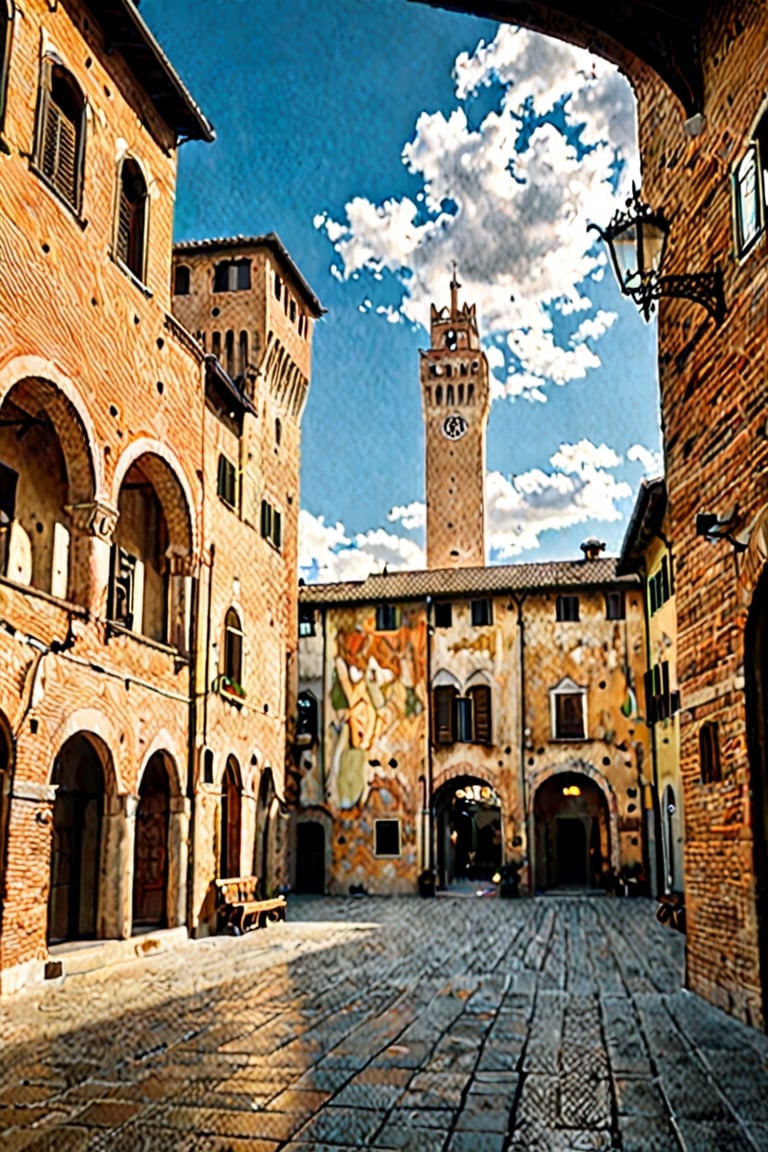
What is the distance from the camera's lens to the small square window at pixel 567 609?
3272 cm

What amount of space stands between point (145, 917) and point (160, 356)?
9.88 meters

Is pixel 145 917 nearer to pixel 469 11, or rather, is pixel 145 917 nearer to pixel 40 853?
pixel 40 853

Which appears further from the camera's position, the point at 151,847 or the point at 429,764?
the point at 429,764

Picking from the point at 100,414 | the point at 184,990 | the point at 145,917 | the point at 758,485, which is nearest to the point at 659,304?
the point at 758,485

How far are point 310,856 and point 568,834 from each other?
9064mm

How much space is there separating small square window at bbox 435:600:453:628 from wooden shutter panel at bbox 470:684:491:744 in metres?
2.30

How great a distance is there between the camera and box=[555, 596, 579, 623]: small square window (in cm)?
3272

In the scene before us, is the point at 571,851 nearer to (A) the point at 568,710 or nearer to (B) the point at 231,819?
(A) the point at 568,710

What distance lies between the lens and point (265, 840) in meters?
25.0

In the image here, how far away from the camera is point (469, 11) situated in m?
10.6

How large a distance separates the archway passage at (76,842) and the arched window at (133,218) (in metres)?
7.83

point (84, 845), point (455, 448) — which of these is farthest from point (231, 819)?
point (455, 448)

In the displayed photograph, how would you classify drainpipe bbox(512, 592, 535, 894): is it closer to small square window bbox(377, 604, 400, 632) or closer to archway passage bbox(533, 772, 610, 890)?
archway passage bbox(533, 772, 610, 890)

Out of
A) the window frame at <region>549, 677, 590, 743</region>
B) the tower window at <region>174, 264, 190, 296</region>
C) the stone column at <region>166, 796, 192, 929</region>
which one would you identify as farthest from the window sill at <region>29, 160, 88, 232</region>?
the window frame at <region>549, 677, 590, 743</region>
